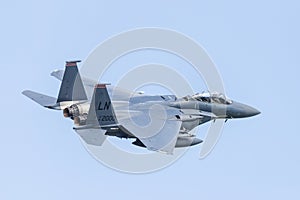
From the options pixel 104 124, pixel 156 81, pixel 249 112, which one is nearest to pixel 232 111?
pixel 249 112

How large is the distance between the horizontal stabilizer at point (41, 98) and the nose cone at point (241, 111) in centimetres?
1262

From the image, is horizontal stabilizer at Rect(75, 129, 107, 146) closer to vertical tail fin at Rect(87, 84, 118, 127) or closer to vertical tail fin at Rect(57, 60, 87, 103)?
vertical tail fin at Rect(87, 84, 118, 127)

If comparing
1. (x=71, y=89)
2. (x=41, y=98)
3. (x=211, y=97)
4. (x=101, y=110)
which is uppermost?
(x=211, y=97)

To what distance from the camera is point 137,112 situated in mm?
59656

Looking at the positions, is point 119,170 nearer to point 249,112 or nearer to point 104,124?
point 104,124

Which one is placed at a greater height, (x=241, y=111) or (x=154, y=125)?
(x=241, y=111)

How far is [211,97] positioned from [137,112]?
583 centimetres

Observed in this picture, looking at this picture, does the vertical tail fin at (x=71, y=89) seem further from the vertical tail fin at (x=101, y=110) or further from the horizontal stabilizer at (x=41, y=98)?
the vertical tail fin at (x=101, y=110)

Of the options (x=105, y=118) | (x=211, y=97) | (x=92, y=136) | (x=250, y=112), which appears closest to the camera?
(x=92, y=136)

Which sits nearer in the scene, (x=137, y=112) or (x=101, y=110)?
(x=101, y=110)

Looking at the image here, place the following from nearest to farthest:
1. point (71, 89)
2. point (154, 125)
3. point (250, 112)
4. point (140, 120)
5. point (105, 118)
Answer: point (105, 118) < point (154, 125) < point (140, 120) < point (71, 89) < point (250, 112)

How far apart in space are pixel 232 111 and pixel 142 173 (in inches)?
414

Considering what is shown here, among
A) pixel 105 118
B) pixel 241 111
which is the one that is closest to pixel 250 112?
pixel 241 111

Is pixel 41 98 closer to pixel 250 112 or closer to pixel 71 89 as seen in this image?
pixel 71 89
